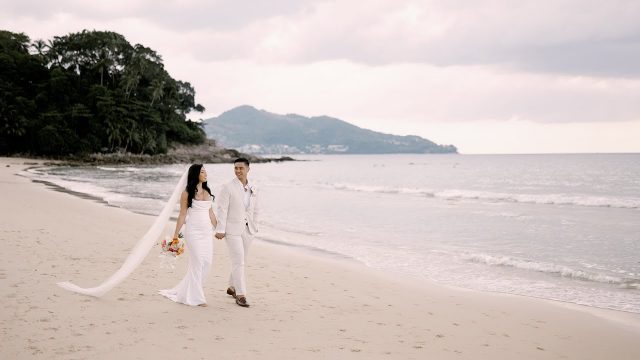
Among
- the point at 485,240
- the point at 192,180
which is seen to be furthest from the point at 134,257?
the point at 485,240

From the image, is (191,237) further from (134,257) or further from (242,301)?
(242,301)

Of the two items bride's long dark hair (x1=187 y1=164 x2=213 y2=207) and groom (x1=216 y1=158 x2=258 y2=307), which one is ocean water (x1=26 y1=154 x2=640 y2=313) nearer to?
groom (x1=216 y1=158 x2=258 y2=307)

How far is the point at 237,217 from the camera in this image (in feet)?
21.5

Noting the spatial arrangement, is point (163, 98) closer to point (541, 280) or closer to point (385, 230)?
point (385, 230)

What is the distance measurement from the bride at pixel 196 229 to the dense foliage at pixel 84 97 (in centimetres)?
6520

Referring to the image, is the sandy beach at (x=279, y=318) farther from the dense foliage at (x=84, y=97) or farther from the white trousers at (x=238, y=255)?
the dense foliage at (x=84, y=97)

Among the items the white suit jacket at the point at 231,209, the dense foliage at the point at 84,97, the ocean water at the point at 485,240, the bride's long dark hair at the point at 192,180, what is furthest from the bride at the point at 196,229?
the dense foliage at the point at 84,97

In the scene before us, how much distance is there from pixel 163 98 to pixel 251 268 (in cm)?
8538

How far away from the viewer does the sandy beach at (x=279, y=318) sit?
502 cm

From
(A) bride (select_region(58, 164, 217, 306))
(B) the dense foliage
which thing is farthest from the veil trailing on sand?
(B) the dense foliage

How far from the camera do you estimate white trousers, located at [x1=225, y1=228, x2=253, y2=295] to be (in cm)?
654

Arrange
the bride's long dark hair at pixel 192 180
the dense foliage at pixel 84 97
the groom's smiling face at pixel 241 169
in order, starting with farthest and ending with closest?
the dense foliage at pixel 84 97, the groom's smiling face at pixel 241 169, the bride's long dark hair at pixel 192 180

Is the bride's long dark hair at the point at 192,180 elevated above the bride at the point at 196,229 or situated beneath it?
elevated above

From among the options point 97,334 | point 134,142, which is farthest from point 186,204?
point 134,142
